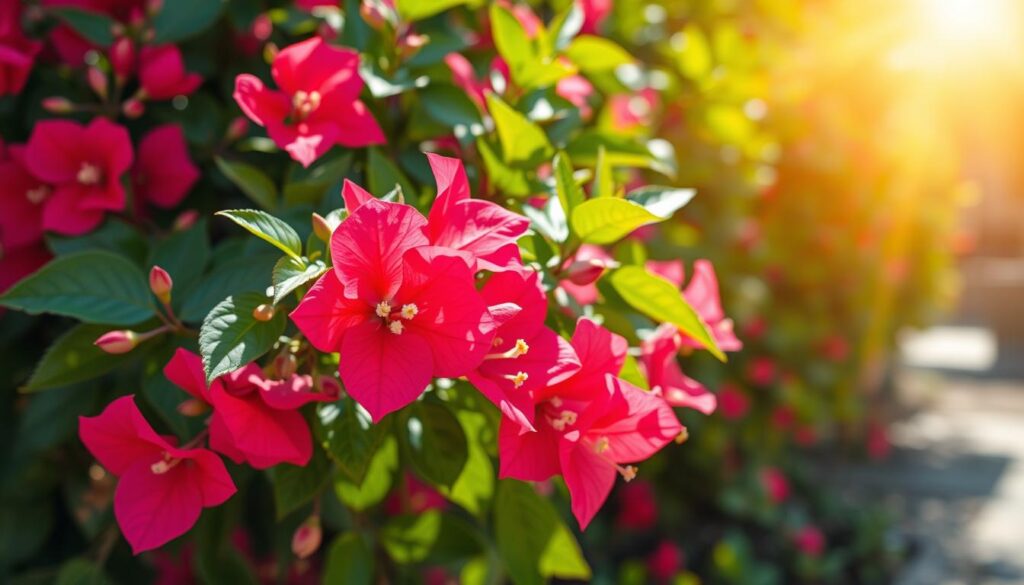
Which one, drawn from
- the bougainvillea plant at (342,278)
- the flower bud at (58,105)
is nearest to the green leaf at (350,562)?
the bougainvillea plant at (342,278)

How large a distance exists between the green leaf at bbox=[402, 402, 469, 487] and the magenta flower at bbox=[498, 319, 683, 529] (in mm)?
126

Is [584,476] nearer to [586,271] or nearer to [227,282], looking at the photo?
[586,271]

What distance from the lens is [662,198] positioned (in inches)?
31.1

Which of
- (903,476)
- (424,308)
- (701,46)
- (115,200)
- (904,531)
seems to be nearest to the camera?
(424,308)

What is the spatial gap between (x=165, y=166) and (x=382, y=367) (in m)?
0.46

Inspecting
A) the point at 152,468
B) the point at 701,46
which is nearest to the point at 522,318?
the point at 152,468

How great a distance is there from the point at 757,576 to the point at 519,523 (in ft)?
5.85

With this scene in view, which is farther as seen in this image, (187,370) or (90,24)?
(90,24)

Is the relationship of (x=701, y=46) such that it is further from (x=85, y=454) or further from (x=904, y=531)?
(x=904, y=531)

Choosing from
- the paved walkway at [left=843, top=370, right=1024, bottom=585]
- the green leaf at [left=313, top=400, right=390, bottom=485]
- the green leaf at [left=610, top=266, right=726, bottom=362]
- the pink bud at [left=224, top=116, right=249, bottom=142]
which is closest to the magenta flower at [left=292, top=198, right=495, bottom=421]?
the green leaf at [left=313, top=400, right=390, bottom=485]

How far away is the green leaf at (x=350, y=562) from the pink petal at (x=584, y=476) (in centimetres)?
36

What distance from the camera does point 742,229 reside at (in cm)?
245

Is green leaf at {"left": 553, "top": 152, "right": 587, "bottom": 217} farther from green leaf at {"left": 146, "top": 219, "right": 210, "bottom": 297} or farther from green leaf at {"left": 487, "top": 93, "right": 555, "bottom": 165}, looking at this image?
green leaf at {"left": 146, "top": 219, "right": 210, "bottom": 297}

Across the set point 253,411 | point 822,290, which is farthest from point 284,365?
point 822,290
